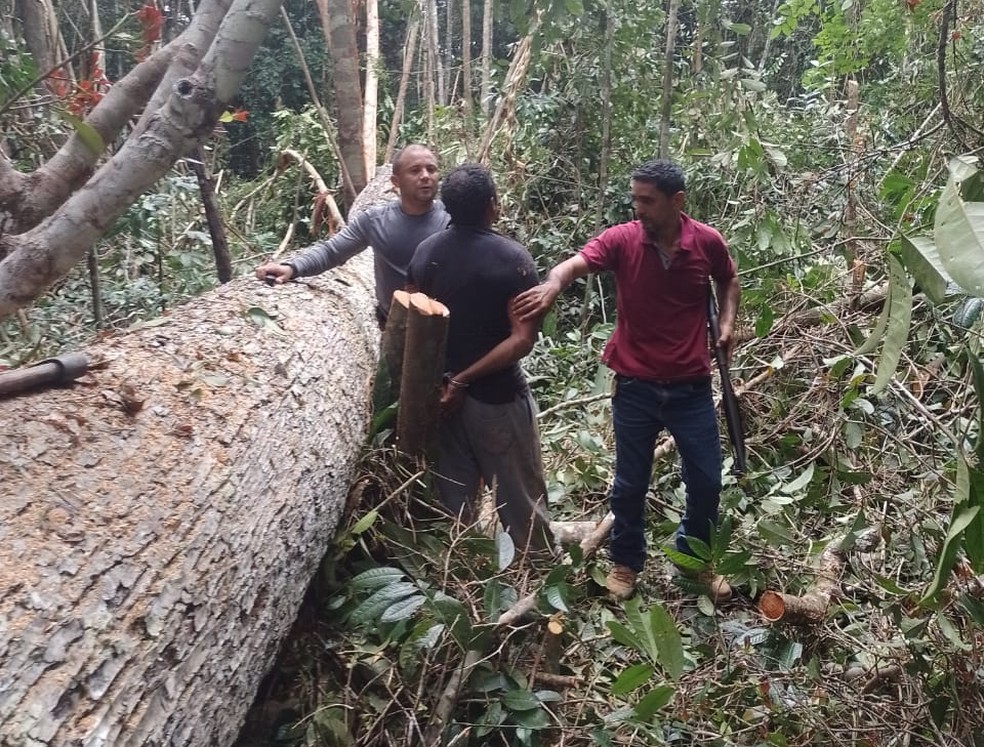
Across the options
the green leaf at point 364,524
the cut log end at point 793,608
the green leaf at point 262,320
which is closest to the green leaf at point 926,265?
the cut log end at point 793,608

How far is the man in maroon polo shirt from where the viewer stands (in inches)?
107

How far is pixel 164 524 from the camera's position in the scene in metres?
1.72

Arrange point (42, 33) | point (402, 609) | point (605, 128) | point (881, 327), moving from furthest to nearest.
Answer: point (605, 128), point (42, 33), point (402, 609), point (881, 327)

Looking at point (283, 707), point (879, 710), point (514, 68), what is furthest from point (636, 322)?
point (514, 68)

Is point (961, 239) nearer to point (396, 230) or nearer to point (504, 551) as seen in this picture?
point (504, 551)

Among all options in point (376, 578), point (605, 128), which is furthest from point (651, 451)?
point (605, 128)

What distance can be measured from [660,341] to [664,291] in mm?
179

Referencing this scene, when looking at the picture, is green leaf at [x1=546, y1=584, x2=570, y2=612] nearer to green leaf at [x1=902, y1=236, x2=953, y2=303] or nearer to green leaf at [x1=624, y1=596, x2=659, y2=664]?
green leaf at [x1=624, y1=596, x2=659, y2=664]

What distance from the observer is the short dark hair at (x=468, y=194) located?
2.53 metres

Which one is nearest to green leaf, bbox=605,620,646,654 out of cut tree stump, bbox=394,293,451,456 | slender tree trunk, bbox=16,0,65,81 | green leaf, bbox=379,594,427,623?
green leaf, bbox=379,594,427,623

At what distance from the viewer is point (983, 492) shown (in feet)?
4.65

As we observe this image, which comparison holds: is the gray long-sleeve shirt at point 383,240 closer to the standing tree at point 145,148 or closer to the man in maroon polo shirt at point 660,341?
the man in maroon polo shirt at point 660,341

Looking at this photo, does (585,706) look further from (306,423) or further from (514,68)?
(514,68)

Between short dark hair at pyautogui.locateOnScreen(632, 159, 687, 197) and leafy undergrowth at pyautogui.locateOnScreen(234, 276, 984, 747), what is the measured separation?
793 millimetres
